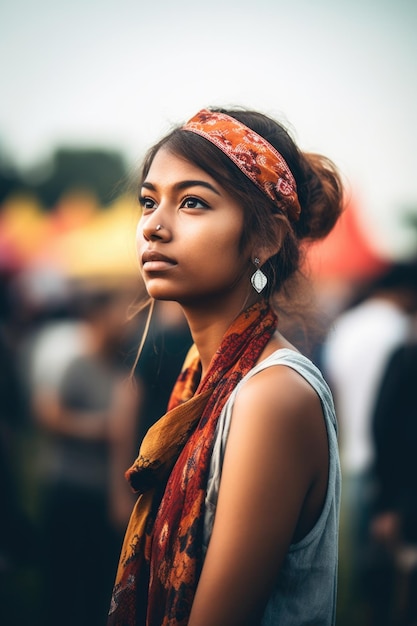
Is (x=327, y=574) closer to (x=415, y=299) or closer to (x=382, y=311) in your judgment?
(x=382, y=311)

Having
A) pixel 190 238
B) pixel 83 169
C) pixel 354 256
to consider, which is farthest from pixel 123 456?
pixel 83 169

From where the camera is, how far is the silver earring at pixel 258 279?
1.94 metres

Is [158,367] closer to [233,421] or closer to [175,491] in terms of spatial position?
[175,491]

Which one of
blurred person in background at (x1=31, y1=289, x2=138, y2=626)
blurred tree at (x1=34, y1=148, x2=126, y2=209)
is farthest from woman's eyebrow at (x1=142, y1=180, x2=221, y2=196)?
blurred tree at (x1=34, y1=148, x2=126, y2=209)

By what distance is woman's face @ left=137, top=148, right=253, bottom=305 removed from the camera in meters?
1.83

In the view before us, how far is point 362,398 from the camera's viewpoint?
522cm

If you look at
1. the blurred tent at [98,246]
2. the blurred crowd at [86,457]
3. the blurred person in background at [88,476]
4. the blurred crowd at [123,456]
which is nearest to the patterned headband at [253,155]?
the blurred crowd at [123,456]

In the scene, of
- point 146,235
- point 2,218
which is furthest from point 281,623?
point 2,218

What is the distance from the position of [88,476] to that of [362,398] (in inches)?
88.9

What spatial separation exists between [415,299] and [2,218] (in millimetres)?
12019

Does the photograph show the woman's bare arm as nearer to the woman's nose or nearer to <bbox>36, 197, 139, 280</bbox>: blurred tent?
the woman's nose

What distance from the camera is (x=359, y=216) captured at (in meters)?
11.0

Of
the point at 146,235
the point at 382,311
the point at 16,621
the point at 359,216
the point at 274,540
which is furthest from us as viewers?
the point at 359,216

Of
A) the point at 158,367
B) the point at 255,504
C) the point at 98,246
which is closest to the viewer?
the point at 255,504
